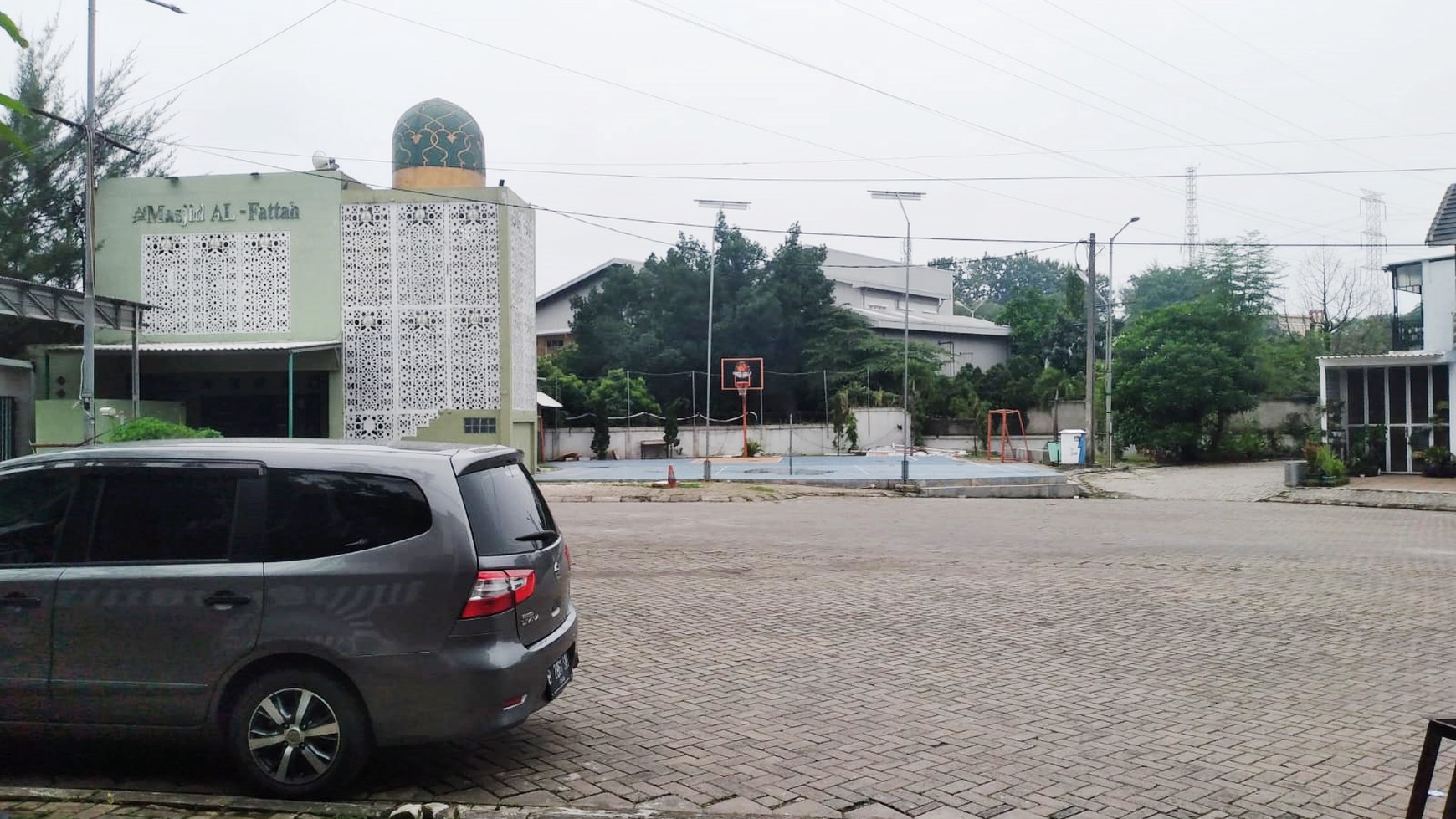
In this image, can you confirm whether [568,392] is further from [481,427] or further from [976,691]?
[976,691]

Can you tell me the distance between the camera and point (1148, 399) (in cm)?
3769

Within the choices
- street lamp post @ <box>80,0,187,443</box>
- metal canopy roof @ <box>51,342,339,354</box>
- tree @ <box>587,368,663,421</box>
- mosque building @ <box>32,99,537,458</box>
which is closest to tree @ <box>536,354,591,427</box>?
tree @ <box>587,368,663,421</box>

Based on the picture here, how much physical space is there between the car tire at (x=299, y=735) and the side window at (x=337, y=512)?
609 millimetres

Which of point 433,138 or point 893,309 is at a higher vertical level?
point 433,138

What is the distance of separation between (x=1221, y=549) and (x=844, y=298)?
50.0 meters

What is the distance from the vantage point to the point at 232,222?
1270 inches

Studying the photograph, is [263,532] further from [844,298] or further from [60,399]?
[844,298]

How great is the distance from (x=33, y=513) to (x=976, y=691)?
5.68 meters

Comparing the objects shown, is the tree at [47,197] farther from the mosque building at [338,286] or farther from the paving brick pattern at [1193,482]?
the paving brick pattern at [1193,482]

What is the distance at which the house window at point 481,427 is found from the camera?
1272 inches

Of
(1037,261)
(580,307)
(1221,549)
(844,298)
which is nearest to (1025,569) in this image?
(1221,549)

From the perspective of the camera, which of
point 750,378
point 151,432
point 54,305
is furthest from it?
point 750,378

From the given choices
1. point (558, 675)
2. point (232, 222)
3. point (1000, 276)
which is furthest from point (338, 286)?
point (1000, 276)

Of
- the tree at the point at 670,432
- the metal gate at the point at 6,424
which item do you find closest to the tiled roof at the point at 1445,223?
the tree at the point at 670,432
